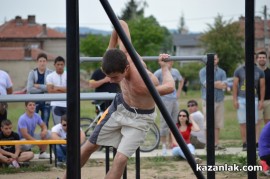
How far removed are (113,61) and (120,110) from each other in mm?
726

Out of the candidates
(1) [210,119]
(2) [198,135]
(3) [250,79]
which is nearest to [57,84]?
(2) [198,135]

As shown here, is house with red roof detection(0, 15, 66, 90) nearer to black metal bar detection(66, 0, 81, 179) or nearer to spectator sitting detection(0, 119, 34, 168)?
spectator sitting detection(0, 119, 34, 168)

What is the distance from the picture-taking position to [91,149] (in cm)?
450

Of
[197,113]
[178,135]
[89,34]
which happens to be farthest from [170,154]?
[89,34]

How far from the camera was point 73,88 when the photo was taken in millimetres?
2447

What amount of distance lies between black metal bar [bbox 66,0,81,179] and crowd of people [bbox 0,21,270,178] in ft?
2.82

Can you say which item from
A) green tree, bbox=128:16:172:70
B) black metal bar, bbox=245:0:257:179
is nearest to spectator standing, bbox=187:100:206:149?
black metal bar, bbox=245:0:257:179

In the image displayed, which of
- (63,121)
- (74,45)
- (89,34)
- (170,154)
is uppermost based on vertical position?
(89,34)

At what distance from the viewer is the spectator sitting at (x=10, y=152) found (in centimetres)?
760

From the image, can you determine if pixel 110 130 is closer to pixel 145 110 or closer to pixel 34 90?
pixel 145 110

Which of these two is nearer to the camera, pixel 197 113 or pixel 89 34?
pixel 197 113

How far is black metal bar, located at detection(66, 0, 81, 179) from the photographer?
2.42 metres

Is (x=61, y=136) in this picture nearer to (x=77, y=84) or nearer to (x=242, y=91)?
(x=242, y=91)

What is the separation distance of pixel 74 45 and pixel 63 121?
18.6 feet
